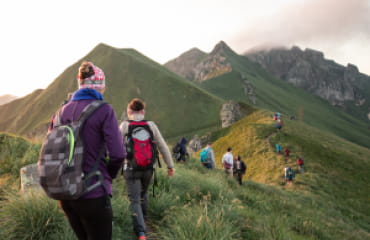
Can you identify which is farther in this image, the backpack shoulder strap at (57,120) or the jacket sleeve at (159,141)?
the jacket sleeve at (159,141)

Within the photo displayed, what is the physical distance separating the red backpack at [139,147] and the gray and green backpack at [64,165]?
1636 mm

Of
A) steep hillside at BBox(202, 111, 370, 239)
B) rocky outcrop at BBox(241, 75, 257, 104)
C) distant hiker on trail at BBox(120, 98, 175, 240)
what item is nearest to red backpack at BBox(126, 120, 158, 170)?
distant hiker on trail at BBox(120, 98, 175, 240)

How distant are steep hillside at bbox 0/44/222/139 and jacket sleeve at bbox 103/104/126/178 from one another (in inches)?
3934

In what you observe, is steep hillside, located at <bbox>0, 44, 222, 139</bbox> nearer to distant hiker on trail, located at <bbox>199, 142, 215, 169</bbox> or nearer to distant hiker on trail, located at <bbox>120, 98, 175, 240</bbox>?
distant hiker on trail, located at <bbox>199, 142, 215, 169</bbox>

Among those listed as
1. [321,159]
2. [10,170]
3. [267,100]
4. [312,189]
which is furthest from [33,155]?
[267,100]

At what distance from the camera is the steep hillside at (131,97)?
4353 inches

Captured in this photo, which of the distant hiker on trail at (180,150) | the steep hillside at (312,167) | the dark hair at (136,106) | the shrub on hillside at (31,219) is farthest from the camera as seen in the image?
the steep hillside at (312,167)

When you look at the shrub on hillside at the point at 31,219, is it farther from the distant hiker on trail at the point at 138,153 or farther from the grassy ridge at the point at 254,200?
the distant hiker on trail at the point at 138,153

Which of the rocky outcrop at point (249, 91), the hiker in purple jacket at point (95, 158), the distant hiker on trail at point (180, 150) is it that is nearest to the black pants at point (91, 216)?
the hiker in purple jacket at point (95, 158)

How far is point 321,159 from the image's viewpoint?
105 feet

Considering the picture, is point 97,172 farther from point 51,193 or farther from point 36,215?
point 36,215

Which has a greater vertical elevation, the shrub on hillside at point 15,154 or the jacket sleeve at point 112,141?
the jacket sleeve at point 112,141

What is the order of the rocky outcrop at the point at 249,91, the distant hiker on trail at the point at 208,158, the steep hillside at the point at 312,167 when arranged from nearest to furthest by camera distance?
the distant hiker on trail at the point at 208,158
the steep hillside at the point at 312,167
the rocky outcrop at the point at 249,91

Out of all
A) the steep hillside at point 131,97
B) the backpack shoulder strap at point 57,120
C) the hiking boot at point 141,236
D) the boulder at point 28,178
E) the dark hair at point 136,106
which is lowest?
the hiking boot at point 141,236
